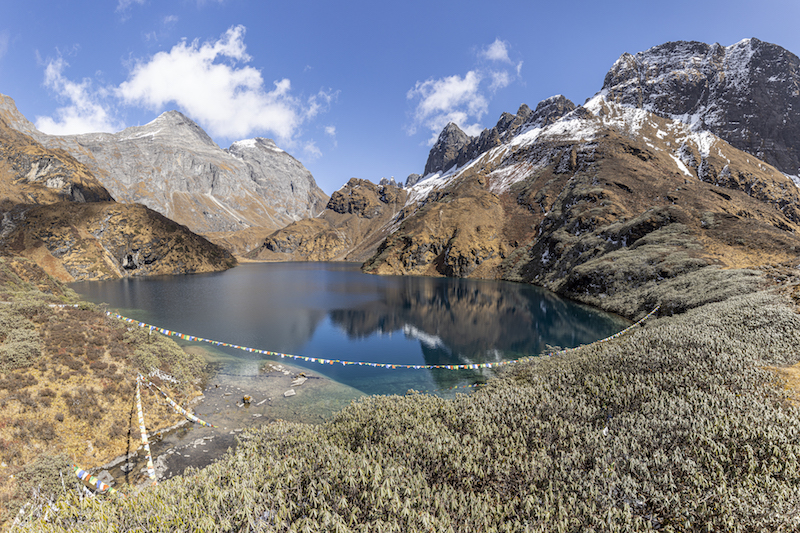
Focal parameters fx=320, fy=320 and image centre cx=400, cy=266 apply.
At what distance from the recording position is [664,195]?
72625 mm

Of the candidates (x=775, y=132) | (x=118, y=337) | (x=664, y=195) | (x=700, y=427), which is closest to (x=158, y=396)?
(x=118, y=337)

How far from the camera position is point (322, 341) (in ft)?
95.1

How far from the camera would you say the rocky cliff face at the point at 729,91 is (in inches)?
4636

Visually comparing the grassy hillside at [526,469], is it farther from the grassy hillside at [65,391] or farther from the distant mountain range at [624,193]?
the distant mountain range at [624,193]

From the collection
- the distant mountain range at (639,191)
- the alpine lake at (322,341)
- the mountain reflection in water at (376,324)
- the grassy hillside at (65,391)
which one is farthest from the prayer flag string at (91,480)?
the distant mountain range at (639,191)

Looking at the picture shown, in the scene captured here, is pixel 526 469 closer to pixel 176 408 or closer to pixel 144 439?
pixel 144 439

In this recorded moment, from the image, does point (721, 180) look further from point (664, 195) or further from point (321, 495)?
point (321, 495)

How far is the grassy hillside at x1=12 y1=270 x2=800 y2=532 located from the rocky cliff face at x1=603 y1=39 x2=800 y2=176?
554ft

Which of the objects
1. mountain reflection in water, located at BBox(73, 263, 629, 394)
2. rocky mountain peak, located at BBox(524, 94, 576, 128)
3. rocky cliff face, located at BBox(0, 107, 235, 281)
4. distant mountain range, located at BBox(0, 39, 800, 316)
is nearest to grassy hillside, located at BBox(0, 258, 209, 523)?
mountain reflection in water, located at BBox(73, 263, 629, 394)

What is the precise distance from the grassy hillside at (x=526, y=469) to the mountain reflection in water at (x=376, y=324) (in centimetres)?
1212

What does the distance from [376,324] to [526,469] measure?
97.5ft

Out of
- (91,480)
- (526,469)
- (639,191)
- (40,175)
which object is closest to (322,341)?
(91,480)

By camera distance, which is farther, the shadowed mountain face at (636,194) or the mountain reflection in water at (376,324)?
the shadowed mountain face at (636,194)

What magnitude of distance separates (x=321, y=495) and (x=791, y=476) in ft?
25.7
